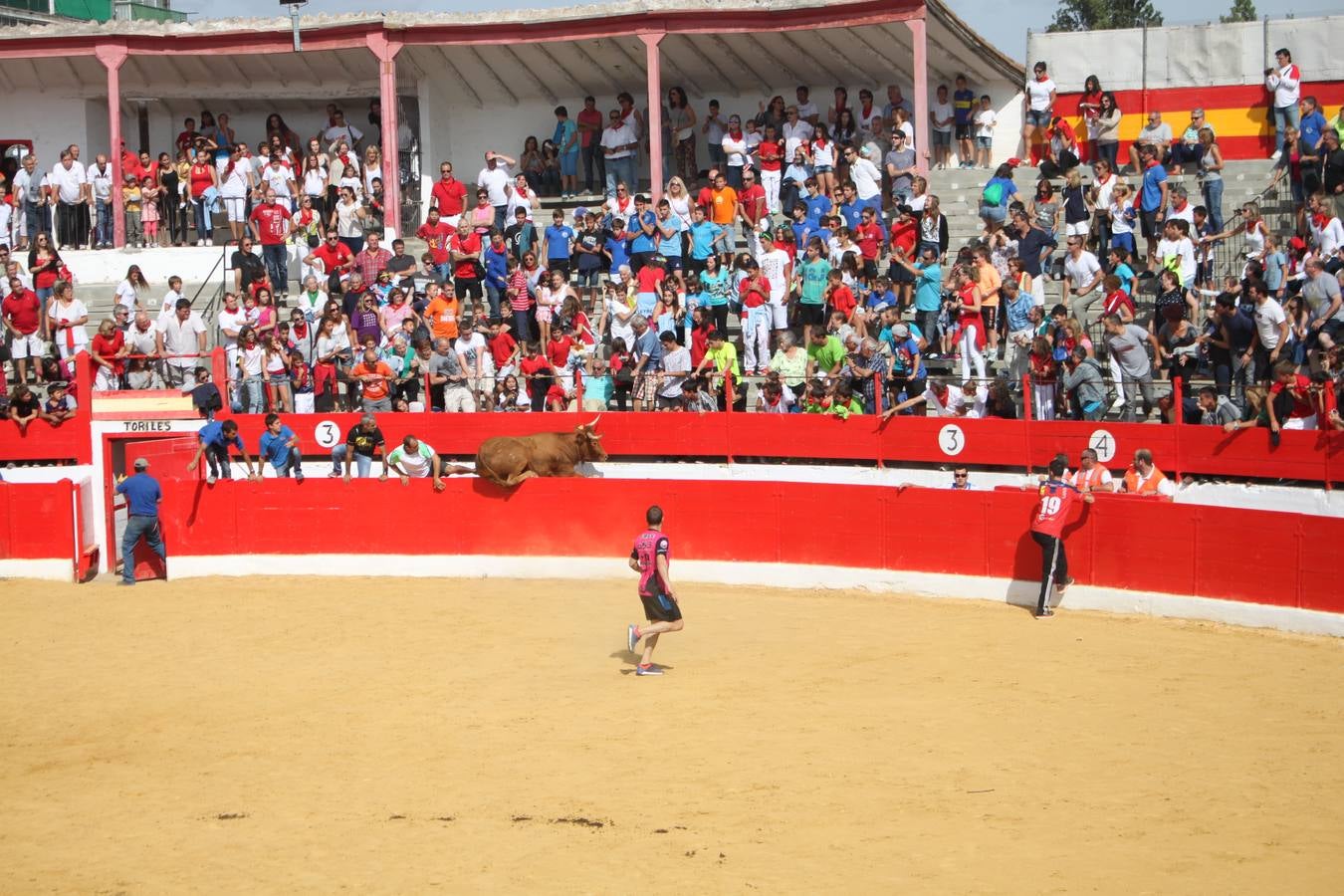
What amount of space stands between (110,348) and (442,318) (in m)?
4.45

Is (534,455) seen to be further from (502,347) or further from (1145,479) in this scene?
(1145,479)

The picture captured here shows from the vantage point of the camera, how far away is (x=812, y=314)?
2048cm

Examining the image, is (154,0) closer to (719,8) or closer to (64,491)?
(719,8)

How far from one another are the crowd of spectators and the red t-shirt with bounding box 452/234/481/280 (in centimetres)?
3

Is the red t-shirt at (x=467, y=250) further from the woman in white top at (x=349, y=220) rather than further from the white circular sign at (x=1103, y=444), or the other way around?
the white circular sign at (x=1103, y=444)

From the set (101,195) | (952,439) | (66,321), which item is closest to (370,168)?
(101,195)

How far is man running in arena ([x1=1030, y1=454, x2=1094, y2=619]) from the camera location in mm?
15266

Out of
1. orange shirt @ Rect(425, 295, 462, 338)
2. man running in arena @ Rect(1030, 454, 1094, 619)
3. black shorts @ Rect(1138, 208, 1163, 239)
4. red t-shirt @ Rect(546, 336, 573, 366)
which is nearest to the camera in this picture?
man running in arena @ Rect(1030, 454, 1094, 619)

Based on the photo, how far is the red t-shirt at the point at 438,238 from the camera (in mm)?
22875

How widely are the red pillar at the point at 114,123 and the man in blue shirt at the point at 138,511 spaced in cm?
827

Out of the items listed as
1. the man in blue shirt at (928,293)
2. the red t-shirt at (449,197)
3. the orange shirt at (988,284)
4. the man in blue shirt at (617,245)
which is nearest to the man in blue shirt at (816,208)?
the man in blue shirt at (928,293)

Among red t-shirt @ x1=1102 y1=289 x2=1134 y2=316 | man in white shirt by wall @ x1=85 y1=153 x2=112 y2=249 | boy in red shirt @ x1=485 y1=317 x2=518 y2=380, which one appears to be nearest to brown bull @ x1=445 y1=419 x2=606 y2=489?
boy in red shirt @ x1=485 y1=317 x2=518 y2=380

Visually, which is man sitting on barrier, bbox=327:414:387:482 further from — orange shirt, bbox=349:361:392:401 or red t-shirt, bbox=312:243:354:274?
red t-shirt, bbox=312:243:354:274

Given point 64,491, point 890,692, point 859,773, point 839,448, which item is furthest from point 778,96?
point 859,773
